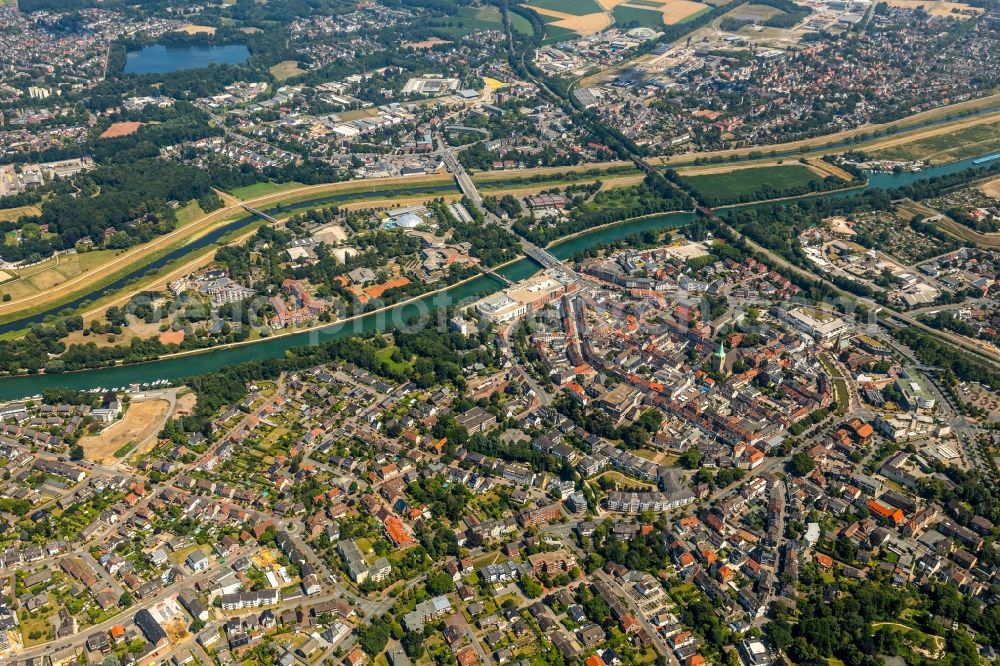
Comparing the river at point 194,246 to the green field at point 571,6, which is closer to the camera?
the river at point 194,246

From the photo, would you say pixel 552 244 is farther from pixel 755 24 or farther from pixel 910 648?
pixel 755 24

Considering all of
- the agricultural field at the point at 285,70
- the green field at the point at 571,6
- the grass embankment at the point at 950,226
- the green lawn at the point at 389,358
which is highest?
the green field at the point at 571,6

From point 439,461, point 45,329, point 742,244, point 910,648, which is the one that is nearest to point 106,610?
point 439,461

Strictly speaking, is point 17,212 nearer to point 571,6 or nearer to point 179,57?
point 179,57

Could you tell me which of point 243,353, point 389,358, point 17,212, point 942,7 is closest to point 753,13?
point 942,7

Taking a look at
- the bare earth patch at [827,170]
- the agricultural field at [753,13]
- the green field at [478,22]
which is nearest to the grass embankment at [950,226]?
the bare earth patch at [827,170]

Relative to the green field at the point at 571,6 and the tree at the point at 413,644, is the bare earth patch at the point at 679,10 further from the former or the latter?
the tree at the point at 413,644

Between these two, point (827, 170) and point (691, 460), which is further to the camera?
point (827, 170)
